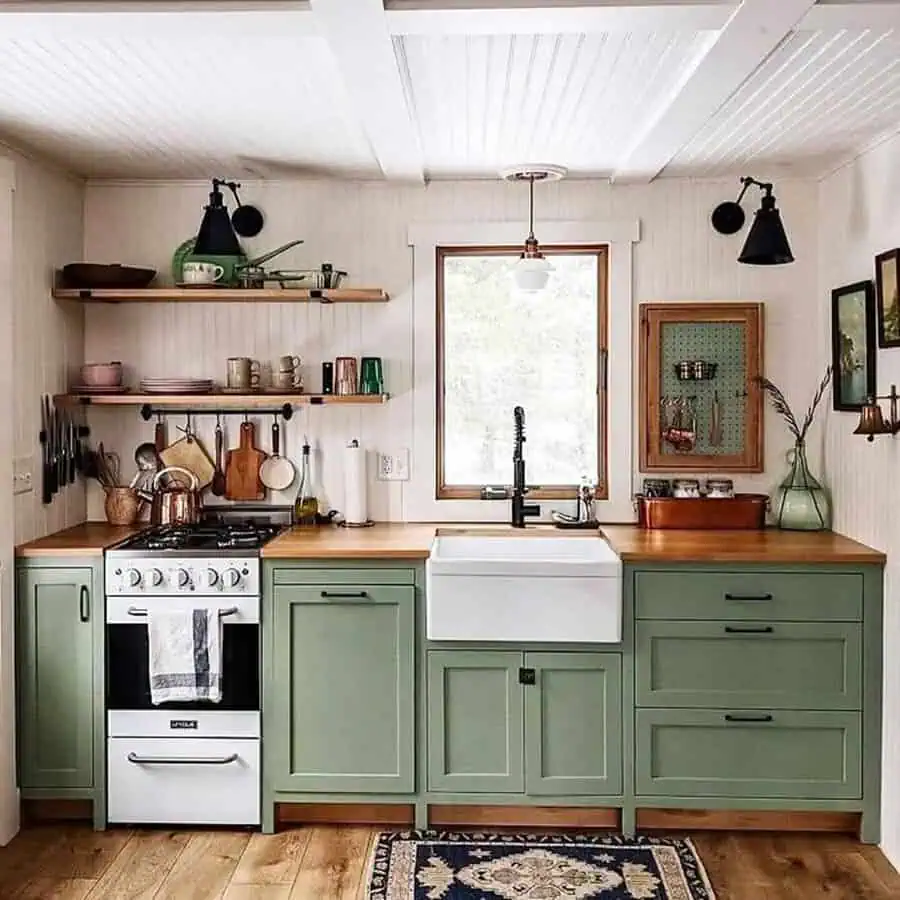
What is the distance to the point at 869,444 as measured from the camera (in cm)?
375

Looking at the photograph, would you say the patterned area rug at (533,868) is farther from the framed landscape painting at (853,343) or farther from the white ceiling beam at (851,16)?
the white ceiling beam at (851,16)

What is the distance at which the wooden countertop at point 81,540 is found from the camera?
12.2 feet

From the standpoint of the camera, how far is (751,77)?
2971 mm

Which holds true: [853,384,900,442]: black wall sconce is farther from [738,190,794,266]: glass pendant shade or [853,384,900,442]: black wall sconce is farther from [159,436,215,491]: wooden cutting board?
[159,436,215,491]: wooden cutting board

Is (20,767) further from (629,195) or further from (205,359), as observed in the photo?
(629,195)

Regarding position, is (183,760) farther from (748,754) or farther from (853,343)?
(853,343)

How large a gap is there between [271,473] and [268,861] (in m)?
1.48

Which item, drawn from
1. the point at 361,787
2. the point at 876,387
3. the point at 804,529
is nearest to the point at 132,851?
the point at 361,787

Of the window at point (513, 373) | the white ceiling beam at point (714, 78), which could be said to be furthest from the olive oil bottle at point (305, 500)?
the white ceiling beam at point (714, 78)

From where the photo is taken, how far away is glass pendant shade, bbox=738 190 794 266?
382cm

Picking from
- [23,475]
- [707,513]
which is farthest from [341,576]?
[707,513]

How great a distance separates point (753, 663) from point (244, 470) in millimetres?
2008

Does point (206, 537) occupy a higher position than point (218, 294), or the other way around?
point (218, 294)

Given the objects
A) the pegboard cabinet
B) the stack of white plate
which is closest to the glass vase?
the pegboard cabinet
